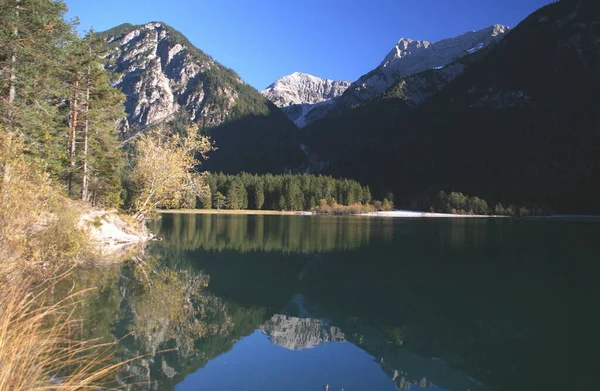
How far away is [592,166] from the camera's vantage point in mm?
158750

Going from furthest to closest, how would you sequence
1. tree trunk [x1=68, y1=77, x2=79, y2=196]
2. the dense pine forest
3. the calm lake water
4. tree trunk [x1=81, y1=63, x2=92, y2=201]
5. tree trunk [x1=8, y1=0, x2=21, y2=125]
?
the dense pine forest
tree trunk [x1=81, y1=63, x2=92, y2=201]
tree trunk [x1=68, y1=77, x2=79, y2=196]
tree trunk [x1=8, y1=0, x2=21, y2=125]
the calm lake water

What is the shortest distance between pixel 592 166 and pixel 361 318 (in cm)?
18590

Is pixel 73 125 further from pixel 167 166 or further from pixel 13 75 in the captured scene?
pixel 13 75

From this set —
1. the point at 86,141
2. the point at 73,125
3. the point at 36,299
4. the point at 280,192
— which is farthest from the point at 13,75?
the point at 280,192

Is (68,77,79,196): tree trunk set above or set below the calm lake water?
above

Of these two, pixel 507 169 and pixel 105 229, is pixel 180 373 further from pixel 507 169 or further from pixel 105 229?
pixel 507 169

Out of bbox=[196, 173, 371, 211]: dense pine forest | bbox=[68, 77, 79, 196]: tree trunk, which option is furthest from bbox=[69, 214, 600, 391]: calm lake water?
bbox=[196, 173, 371, 211]: dense pine forest

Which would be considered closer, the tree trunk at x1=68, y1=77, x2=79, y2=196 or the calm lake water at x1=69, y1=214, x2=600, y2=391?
the calm lake water at x1=69, y1=214, x2=600, y2=391

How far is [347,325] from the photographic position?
1322 cm

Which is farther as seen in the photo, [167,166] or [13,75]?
[167,166]

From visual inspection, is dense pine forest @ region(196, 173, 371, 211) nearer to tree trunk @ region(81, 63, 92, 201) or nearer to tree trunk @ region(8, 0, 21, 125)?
tree trunk @ region(81, 63, 92, 201)

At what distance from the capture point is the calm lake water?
363 inches

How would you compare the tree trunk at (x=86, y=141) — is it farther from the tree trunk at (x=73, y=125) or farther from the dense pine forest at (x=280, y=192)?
the dense pine forest at (x=280, y=192)

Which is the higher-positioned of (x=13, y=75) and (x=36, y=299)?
(x=13, y=75)
